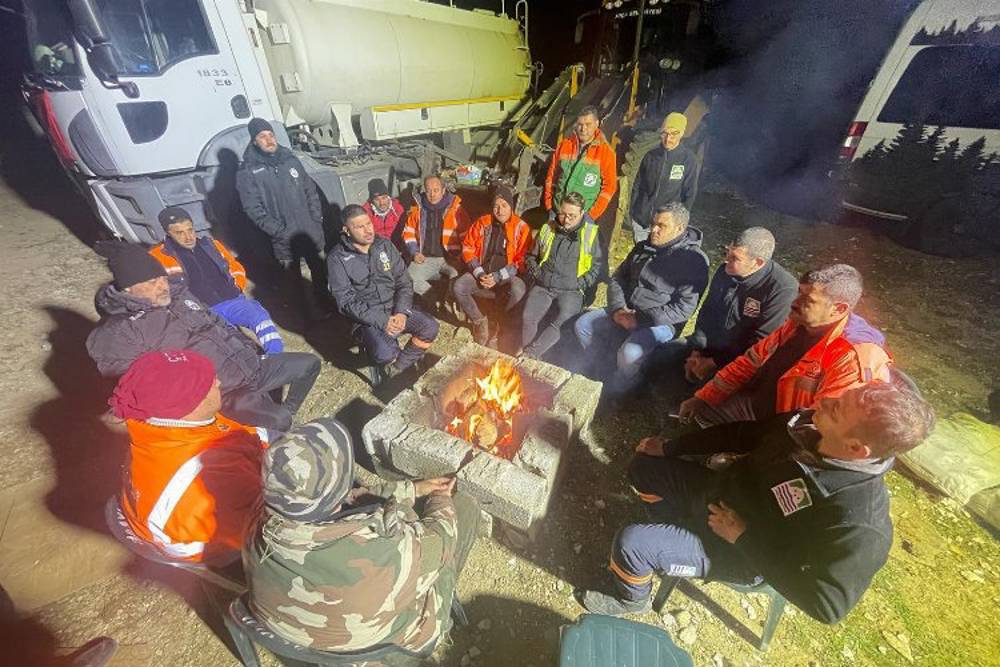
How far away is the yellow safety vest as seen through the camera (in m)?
4.41

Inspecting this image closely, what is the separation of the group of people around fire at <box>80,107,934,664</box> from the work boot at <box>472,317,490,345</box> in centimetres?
3

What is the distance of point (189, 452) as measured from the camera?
2.01m

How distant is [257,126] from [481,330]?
3799 mm

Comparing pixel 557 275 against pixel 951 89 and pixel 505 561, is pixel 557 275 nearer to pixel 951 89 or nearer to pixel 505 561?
pixel 505 561

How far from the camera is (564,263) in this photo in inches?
176

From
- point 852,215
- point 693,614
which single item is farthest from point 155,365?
point 852,215

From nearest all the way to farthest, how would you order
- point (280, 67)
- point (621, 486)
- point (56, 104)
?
1. point (621, 486)
2. point (56, 104)
3. point (280, 67)

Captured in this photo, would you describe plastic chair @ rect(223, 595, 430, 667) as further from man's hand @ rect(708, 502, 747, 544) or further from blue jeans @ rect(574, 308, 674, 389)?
blue jeans @ rect(574, 308, 674, 389)

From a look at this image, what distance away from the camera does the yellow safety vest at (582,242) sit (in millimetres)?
4411

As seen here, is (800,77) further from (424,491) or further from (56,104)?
(56,104)

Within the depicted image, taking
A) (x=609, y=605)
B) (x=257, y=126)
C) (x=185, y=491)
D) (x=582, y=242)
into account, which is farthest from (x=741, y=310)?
(x=257, y=126)

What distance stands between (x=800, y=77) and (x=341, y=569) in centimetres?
1531

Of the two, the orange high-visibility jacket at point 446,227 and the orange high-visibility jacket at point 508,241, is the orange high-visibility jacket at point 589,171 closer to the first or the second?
the orange high-visibility jacket at point 508,241

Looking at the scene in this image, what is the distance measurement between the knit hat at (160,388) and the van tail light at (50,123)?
494cm
